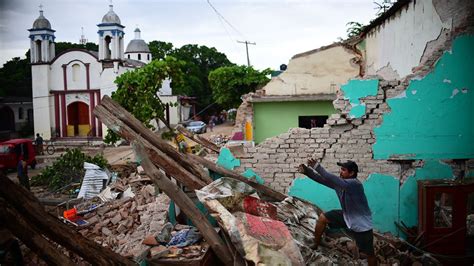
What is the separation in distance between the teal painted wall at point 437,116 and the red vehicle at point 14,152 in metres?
14.2

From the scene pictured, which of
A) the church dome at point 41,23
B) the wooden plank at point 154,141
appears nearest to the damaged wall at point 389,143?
the wooden plank at point 154,141

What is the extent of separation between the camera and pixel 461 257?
5980 millimetres

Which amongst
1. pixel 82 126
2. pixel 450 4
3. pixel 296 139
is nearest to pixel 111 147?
pixel 82 126

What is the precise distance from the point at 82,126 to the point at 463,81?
26.8 meters

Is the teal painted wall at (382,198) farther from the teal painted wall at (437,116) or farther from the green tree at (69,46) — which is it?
the green tree at (69,46)

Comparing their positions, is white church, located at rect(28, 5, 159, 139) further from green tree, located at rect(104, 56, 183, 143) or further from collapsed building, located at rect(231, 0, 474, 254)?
collapsed building, located at rect(231, 0, 474, 254)

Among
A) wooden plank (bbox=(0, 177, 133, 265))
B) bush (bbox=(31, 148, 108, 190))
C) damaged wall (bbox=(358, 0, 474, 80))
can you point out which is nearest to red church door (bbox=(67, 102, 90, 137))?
bush (bbox=(31, 148, 108, 190))

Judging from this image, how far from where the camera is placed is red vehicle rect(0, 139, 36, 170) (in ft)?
52.3

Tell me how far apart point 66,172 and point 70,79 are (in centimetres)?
1708

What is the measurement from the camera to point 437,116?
21.0ft

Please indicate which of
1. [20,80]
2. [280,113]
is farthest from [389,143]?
[20,80]

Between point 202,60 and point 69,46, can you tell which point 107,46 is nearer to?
point 69,46

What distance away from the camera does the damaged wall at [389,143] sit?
20.8ft

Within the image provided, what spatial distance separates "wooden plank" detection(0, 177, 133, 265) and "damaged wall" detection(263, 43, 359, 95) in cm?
1108
